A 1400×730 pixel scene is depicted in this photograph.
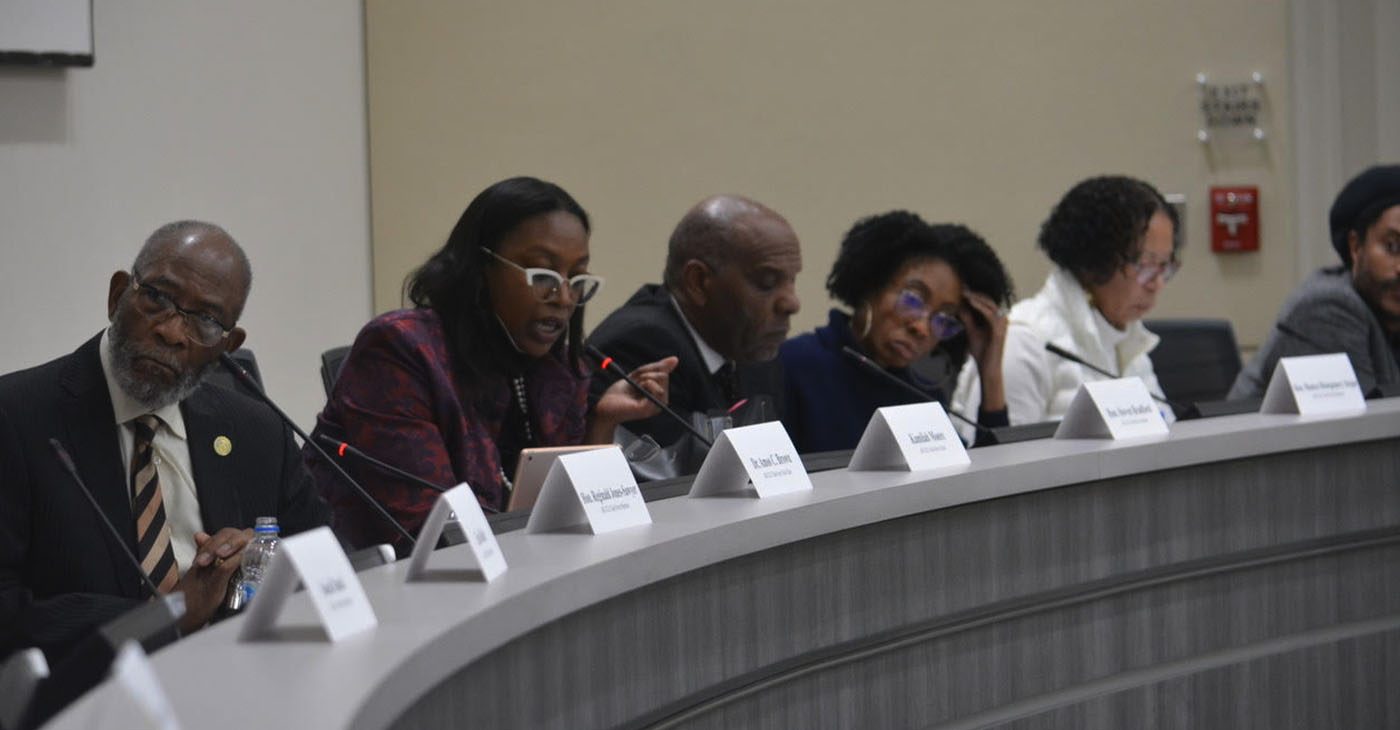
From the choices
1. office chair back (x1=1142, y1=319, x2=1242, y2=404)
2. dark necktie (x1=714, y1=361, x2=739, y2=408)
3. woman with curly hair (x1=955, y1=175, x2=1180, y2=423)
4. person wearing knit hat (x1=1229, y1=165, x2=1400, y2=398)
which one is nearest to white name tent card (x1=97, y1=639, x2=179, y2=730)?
dark necktie (x1=714, y1=361, x2=739, y2=408)

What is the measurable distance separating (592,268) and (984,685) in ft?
8.91

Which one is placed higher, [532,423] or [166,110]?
[166,110]

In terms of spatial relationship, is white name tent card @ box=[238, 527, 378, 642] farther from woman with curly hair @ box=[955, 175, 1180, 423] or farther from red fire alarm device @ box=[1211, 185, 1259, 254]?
red fire alarm device @ box=[1211, 185, 1259, 254]

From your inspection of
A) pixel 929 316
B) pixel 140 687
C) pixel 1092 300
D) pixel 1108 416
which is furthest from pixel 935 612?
pixel 1092 300

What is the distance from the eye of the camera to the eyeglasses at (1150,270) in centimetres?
350

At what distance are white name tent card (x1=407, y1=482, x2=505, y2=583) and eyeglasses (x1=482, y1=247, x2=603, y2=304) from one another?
1089mm

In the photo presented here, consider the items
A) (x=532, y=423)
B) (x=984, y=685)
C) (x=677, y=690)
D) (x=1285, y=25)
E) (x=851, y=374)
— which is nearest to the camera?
(x=677, y=690)

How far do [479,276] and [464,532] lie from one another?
1.21m

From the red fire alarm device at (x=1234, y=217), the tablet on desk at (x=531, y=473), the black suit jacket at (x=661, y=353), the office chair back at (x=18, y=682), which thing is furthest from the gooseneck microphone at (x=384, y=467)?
the red fire alarm device at (x=1234, y=217)

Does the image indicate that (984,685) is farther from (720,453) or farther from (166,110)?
(166,110)

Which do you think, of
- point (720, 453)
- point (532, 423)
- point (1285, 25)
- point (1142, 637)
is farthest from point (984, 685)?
point (1285, 25)

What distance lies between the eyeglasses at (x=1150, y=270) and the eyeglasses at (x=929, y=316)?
64 centimetres

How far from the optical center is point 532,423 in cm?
254

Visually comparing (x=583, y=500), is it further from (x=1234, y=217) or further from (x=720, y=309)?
(x=1234, y=217)
